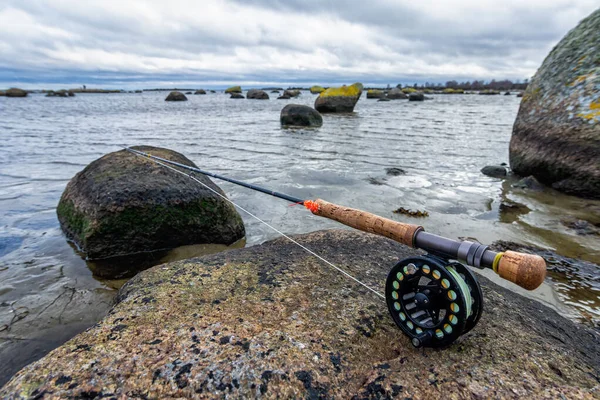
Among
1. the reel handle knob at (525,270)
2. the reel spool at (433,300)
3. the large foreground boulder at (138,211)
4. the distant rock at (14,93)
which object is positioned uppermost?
the reel handle knob at (525,270)

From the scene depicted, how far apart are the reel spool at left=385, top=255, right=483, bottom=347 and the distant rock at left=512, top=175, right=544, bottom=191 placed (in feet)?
23.0

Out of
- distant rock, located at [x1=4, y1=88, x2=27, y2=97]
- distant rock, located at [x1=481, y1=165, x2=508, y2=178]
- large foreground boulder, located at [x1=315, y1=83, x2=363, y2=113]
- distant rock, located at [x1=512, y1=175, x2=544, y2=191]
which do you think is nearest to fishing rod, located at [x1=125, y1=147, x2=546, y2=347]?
distant rock, located at [x1=512, y1=175, x2=544, y2=191]

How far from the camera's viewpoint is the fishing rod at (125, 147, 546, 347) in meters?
1.71

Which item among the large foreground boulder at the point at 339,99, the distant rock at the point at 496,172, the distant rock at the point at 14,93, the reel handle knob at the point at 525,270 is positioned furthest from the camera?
the distant rock at the point at 14,93

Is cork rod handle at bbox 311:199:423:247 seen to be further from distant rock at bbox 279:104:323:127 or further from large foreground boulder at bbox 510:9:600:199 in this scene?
distant rock at bbox 279:104:323:127

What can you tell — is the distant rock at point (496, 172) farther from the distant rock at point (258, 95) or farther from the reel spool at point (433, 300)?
the distant rock at point (258, 95)

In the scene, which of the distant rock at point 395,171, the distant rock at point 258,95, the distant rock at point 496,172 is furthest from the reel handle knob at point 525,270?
the distant rock at point 258,95

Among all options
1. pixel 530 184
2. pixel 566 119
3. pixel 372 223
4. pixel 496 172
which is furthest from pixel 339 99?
pixel 372 223

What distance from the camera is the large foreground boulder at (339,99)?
2923 cm

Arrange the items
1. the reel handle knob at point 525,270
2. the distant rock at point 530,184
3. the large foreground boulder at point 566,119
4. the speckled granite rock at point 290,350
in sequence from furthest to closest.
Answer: the distant rock at point 530,184 → the large foreground boulder at point 566,119 → the speckled granite rock at point 290,350 → the reel handle knob at point 525,270

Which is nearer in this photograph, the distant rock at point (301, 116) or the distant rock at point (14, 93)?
the distant rock at point (301, 116)

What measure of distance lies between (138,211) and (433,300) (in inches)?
157

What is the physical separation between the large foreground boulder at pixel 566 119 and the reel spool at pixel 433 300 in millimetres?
6553

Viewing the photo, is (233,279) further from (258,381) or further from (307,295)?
(258,381)
